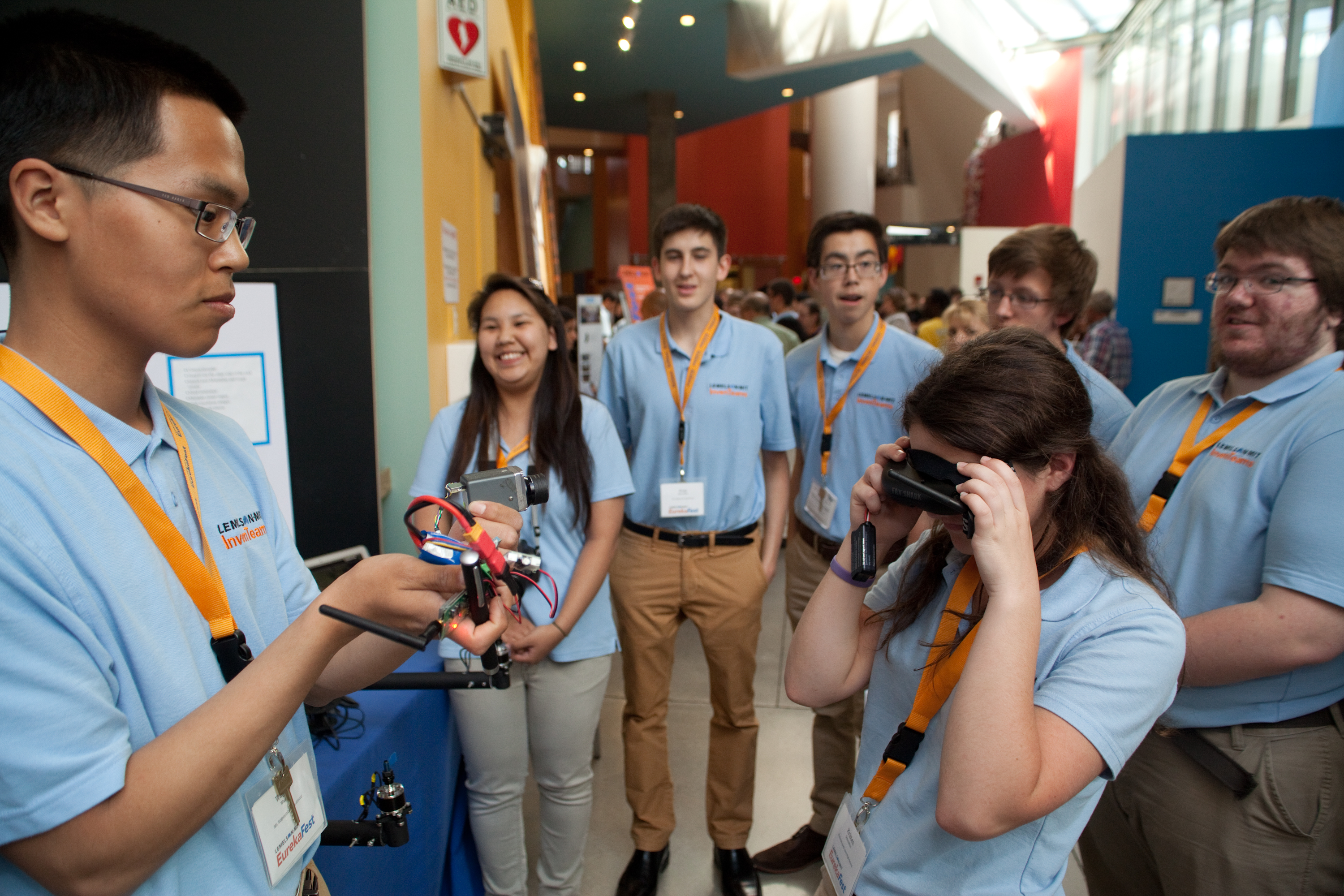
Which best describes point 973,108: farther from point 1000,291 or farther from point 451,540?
point 451,540

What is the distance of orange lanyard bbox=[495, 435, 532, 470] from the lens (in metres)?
1.96

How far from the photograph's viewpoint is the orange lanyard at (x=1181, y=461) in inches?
59.6

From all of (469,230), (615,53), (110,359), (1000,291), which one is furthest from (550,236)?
(110,359)

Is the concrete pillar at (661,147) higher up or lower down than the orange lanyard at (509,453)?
higher up

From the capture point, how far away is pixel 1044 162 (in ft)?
50.5

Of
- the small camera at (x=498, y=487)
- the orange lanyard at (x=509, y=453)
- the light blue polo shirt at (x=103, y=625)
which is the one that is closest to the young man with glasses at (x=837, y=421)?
the orange lanyard at (x=509, y=453)

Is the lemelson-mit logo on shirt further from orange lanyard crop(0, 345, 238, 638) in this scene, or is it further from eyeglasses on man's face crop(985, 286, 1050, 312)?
eyeglasses on man's face crop(985, 286, 1050, 312)

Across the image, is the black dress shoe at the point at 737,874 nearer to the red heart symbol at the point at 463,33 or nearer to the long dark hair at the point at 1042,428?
the long dark hair at the point at 1042,428

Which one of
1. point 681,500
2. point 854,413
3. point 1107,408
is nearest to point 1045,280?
point 1107,408

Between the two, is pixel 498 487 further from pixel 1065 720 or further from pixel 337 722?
pixel 337 722

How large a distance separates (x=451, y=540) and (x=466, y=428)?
1225mm

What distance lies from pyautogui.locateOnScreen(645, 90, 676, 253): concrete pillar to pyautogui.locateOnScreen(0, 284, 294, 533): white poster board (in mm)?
12195

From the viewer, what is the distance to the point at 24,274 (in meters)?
0.75

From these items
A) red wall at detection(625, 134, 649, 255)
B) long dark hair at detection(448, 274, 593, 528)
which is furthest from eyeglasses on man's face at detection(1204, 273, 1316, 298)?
red wall at detection(625, 134, 649, 255)
